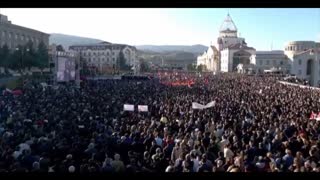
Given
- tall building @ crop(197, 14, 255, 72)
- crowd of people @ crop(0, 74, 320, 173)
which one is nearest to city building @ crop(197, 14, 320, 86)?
tall building @ crop(197, 14, 255, 72)

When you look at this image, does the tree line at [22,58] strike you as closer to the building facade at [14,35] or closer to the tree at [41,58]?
the tree at [41,58]

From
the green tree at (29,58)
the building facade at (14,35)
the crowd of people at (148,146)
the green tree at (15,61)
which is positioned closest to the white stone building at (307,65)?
the building facade at (14,35)

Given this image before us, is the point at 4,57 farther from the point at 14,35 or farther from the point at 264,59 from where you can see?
the point at 264,59

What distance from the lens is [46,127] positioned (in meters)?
10.3

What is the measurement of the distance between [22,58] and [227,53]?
50161 millimetres

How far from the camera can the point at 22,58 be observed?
35.4m

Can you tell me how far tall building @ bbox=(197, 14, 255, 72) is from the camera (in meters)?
77.3

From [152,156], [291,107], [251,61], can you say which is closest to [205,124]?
[152,156]

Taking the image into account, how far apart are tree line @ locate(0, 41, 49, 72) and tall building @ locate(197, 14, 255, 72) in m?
41.5

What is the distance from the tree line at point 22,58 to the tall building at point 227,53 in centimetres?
4152

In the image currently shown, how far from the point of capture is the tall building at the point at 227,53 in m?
77.3

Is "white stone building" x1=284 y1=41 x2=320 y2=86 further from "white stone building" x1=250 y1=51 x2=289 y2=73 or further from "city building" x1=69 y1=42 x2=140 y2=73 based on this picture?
"city building" x1=69 y1=42 x2=140 y2=73

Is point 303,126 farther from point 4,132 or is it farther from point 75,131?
point 4,132
